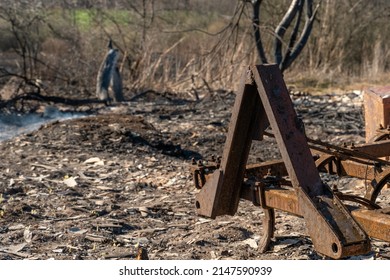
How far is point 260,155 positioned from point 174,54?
9132 millimetres

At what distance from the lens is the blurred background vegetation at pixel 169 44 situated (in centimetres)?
1455

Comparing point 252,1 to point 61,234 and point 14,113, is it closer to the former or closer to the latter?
point 14,113

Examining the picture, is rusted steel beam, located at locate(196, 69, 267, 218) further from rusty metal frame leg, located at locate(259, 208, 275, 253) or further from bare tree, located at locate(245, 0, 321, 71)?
bare tree, located at locate(245, 0, 321, 71)

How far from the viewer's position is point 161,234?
562 centimetres

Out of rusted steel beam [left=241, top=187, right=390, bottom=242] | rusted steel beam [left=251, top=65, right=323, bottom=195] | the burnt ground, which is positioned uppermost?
rusted steel beam [left=251, top=65, right=323, bottom=195]

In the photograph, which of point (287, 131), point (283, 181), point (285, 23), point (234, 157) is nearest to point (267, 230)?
point (283, 181)

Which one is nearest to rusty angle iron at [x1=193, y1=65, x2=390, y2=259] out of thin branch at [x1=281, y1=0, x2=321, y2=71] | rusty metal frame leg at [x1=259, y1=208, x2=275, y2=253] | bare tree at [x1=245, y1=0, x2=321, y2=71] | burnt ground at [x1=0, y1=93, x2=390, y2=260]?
rusty metal frame leg at [x1=259, y1=208, x2=275, y2=253]

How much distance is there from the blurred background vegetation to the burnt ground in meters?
3.22

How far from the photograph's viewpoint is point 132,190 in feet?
23.1

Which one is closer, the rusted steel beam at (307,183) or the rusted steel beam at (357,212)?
the rusted steel beam at (307,183)

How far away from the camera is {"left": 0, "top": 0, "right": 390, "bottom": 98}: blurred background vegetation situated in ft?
47.7

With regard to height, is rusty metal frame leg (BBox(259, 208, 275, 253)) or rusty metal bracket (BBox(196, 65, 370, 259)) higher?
rusty metal bracket (BBox(196, 65, 370, 259))

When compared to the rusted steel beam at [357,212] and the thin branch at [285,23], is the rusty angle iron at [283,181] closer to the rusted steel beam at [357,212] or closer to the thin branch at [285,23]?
the rusted steel beam at [357,212]

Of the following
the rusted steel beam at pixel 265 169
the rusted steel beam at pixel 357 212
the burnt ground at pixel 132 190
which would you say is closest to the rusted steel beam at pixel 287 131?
the rusted steel beam at pixel 357 212
